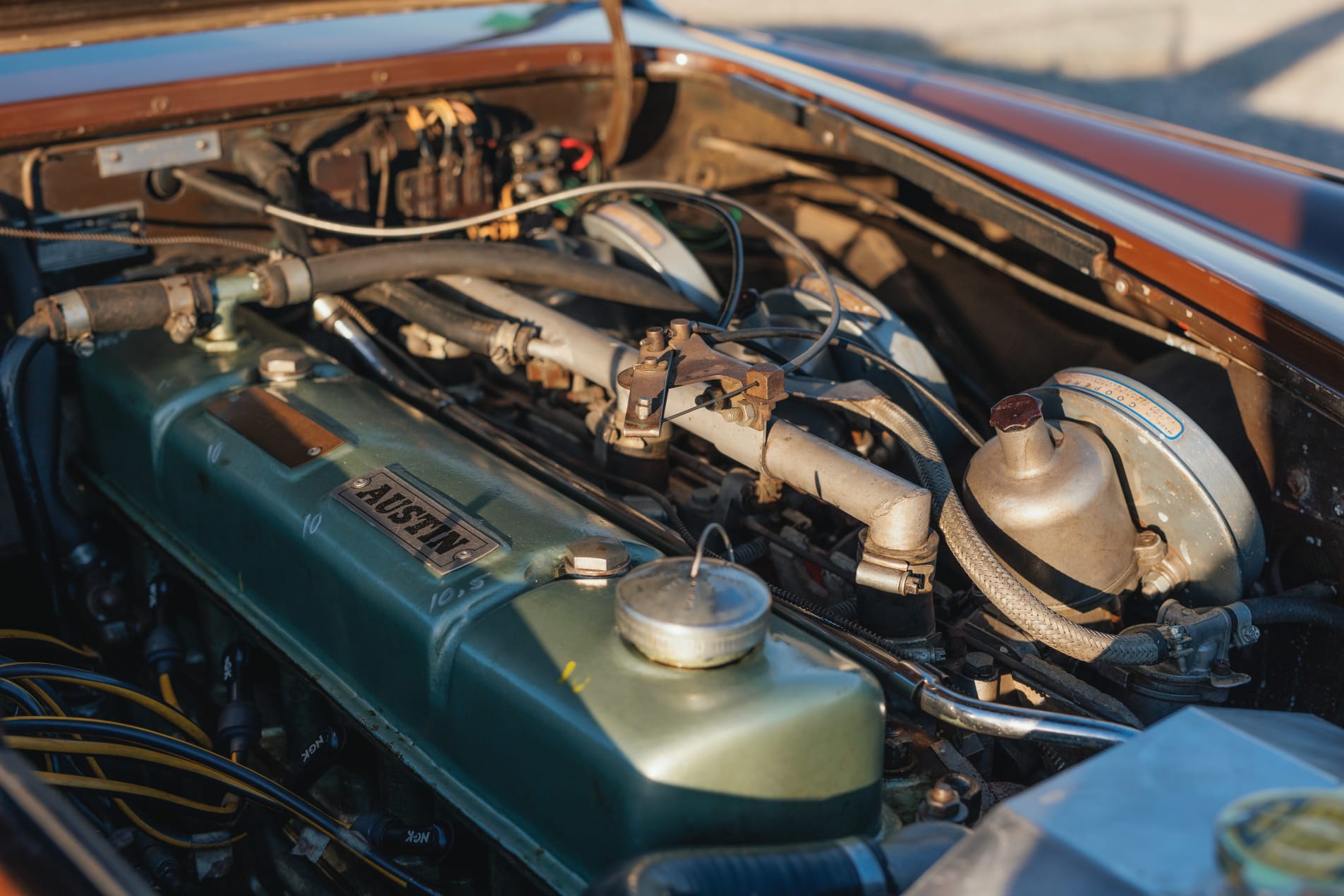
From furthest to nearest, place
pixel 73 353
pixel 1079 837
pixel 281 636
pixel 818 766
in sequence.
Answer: pixel 73 353
pixel 281 636
pixel 818 766
pixel 1079 837

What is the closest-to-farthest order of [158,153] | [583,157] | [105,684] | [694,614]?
[694,614]
[105,684]
[158,153]
[583,157]

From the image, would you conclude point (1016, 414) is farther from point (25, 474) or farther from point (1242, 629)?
point (25, 474)

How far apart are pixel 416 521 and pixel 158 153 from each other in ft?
3.39

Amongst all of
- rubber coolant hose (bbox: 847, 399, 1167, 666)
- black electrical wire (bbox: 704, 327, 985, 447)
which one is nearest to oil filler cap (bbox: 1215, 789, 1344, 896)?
rubber coolant hose (bbox: 847, 399, 1167, 666)

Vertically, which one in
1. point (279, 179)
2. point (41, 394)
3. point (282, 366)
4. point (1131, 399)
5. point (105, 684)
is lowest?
point (105, 684)

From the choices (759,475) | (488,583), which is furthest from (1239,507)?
(488,583)

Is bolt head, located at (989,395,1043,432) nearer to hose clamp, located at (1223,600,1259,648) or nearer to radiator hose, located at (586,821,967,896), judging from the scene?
hose clamp, located at (1223,600,1259,648)

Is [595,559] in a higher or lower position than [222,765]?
higher

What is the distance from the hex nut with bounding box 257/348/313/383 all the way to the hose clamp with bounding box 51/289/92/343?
0.85ft

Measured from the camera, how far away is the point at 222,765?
1543 mm

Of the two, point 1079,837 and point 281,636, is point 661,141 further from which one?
point 1079,837

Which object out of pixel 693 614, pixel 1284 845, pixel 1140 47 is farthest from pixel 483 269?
pixel 1140 47

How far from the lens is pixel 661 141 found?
2893 mm

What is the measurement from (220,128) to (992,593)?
1603 mm
